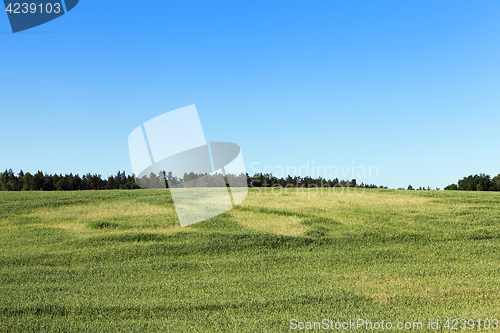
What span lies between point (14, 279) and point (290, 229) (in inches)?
537

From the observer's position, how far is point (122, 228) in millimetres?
22859

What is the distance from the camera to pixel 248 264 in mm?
15305

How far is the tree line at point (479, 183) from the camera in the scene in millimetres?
55000

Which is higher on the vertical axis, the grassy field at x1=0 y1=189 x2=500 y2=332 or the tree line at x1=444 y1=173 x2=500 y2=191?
the tree line at x1=444 y1=173 x2=500 y2=191

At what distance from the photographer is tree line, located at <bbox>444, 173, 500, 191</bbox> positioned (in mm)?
55000

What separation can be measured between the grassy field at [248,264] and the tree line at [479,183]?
93.2ft

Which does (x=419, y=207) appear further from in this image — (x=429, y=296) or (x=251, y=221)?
(x=429, y=296)

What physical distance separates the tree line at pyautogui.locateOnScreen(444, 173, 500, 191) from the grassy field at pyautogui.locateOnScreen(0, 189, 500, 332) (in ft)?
93.2

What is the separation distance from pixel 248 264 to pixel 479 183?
52827 millimetres

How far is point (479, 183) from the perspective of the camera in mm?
55438

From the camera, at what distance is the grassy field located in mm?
9477

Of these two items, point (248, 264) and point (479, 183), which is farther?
point (479, 183)

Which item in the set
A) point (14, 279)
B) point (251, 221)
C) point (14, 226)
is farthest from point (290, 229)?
point (14, 226)

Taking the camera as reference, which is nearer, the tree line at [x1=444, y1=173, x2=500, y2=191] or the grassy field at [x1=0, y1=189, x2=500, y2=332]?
the grassy field at [x1=0, y1=189, x2=500, y2=332]
